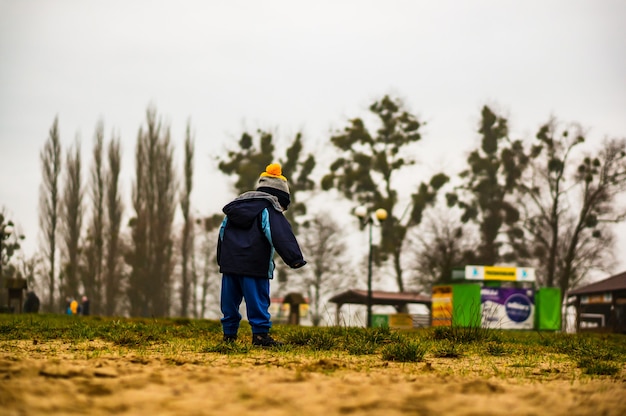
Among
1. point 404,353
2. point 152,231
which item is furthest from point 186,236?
point 404,353

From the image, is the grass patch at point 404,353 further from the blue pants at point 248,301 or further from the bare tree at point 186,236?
the bare tree at point 186,236

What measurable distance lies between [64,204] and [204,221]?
8.67 metres

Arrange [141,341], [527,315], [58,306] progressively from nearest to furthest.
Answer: [141,341]
[527,315]
[58,306]

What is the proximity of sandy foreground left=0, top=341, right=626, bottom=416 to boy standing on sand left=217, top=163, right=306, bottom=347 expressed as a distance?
1.99m

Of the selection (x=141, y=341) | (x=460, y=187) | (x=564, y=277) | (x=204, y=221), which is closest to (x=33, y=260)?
(x=204, y=221)

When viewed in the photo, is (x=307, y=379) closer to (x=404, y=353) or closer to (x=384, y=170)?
(x=404, y=353)

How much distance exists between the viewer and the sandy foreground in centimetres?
334

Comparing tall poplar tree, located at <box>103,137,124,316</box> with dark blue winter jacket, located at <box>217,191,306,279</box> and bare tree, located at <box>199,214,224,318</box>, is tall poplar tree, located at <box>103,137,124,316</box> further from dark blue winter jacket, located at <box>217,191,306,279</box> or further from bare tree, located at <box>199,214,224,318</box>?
dark blue winter jacket, located at <box>217,191,306,279</box>

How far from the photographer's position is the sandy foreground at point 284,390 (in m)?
3.34

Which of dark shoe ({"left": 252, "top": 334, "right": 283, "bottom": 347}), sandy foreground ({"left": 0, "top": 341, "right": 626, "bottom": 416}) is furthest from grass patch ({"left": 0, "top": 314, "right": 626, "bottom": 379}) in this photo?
sandy foreground ({"left": 0, "top": 341, "right": 626, "bottom": 416})

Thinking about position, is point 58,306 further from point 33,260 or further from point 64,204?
point 64,204

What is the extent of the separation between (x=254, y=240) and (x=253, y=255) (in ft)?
0.48

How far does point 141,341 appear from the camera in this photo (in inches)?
310

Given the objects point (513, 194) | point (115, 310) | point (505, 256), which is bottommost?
point (115, 310)
